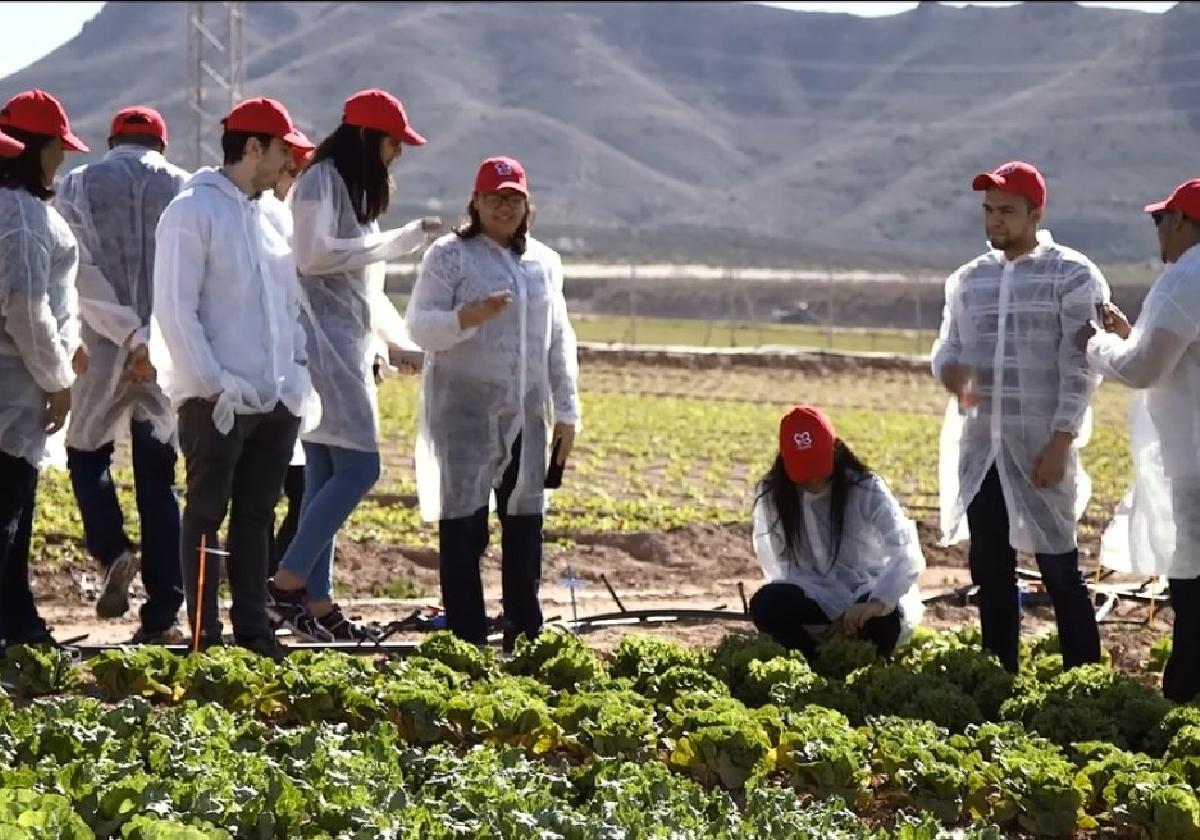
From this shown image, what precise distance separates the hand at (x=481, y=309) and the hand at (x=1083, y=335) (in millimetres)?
2026

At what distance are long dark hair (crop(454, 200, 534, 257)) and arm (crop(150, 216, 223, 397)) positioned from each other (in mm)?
1069

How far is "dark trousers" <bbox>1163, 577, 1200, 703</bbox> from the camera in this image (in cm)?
699

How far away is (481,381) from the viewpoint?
770cm

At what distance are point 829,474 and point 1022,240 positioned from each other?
1119 millimetres

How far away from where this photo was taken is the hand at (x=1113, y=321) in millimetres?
7328

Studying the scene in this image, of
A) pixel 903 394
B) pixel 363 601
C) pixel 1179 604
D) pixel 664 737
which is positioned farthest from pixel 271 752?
pixel 903 394

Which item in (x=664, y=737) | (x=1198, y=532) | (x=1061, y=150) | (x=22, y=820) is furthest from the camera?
(x=1061, y=150)

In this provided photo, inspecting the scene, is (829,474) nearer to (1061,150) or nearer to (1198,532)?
(1198,532)

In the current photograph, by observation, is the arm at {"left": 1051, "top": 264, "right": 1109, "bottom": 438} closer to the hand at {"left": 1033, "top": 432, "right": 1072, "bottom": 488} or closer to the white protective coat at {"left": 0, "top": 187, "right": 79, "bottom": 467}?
the hand at {"left": 1033, "top": 432, "right": 1072, "bottom": 488}

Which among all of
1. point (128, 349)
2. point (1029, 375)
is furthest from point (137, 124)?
point (1029, 375)

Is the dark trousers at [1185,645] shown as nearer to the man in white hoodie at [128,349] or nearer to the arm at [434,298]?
the arm at [434,298]

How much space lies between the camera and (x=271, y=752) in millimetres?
5711

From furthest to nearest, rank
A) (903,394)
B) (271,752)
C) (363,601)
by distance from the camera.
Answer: (903,394), (363,601), (271,752)

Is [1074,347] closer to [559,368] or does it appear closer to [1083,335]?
[1083,335]
